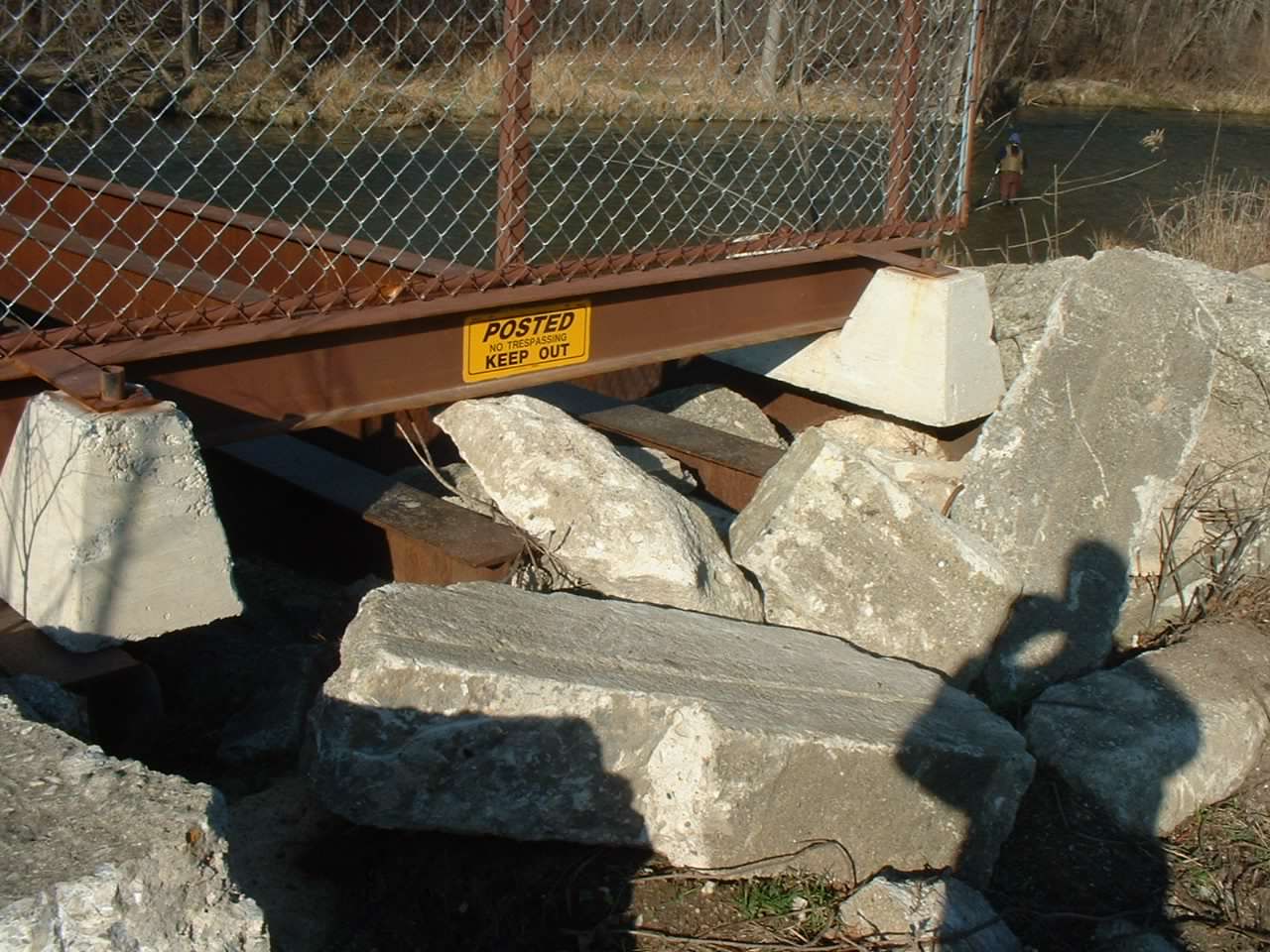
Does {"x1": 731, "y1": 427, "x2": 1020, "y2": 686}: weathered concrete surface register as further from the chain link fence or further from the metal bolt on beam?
the metal bolt on beam

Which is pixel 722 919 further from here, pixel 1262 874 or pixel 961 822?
pixel 1262 874

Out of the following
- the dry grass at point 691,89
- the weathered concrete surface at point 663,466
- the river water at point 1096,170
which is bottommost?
the river water at point 1096,170

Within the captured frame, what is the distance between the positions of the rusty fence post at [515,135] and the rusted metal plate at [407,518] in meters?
0.79

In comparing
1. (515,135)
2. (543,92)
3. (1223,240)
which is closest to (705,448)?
(515,135)

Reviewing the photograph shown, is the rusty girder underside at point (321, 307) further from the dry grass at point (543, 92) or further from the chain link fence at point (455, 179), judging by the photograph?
the dry grass at point (543, 92)

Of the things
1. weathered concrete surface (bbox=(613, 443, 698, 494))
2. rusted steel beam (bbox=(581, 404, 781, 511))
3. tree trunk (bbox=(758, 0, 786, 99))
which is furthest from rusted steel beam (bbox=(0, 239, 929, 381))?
tree trunk (bbox=(758, 0, 786, 99))

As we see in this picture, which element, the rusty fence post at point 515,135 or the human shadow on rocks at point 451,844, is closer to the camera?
the human shadow on rocks at point 451,844

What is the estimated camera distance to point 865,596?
12.8 ft

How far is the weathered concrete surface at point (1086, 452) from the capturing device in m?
4.19

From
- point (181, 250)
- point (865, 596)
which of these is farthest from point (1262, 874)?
point (181, 250)

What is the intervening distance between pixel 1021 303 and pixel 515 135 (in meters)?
3.08

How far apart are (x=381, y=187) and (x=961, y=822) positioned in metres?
11.9

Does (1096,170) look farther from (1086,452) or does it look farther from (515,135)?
(515,135)

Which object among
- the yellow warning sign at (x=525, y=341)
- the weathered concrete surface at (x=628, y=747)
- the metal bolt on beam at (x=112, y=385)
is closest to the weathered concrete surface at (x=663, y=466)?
the yellow warning sign at (x=525, y=341)
